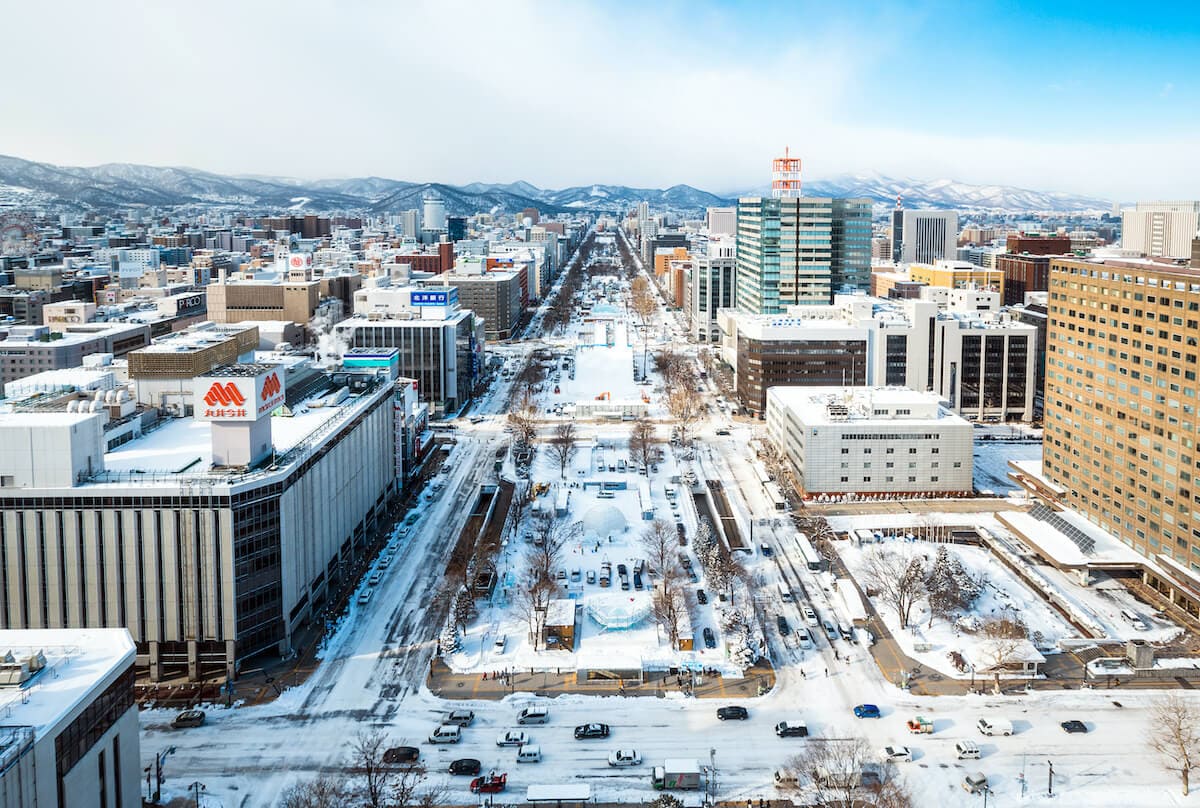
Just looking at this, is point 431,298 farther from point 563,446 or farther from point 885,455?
point 885,455

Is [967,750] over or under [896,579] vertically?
under

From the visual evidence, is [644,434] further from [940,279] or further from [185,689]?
→ [940,279]

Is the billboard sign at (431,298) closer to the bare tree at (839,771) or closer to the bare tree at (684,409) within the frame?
the bare tree at (684,409)

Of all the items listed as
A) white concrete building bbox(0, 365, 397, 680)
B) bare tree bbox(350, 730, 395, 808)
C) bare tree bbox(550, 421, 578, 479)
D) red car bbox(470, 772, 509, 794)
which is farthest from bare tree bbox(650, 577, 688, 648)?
bare tree bbox(550, 421, 578, 479)

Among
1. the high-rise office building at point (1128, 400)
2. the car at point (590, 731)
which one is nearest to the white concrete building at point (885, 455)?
the high-rise office building at point (1128, 400)

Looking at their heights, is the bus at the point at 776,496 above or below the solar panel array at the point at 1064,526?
below

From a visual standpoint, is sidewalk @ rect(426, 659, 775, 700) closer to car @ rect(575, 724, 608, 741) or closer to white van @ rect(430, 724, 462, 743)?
white van @ rect(430, 724, 462, 743)

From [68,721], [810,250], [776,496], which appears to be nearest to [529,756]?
[68,721]
